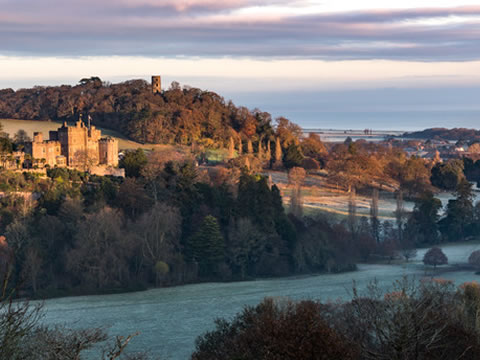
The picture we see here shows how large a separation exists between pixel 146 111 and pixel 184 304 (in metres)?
29.3

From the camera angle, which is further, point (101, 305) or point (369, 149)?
point (369, 149)

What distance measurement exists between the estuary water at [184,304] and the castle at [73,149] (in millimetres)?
10482

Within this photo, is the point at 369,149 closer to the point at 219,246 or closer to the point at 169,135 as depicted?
the point at 169,135

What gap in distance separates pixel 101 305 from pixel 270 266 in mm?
8984

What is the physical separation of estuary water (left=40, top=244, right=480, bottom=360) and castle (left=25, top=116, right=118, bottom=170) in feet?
34.4

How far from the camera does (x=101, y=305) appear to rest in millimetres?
30156

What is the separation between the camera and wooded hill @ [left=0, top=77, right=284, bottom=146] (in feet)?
188

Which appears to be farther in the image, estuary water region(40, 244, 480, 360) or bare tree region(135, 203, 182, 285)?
bare tree region(135, 203, 182, 285)

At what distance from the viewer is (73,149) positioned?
4156cm

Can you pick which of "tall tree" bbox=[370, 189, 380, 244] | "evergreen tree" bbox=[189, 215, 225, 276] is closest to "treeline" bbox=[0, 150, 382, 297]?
"evergreen tree" bbox=[189, 215, 225, 276]

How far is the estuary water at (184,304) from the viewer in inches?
999

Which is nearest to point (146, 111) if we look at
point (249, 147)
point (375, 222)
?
point (249, 147)

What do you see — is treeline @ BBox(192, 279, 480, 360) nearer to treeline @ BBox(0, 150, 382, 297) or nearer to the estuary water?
the estuary water

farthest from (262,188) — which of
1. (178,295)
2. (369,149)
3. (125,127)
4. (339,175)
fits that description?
(369,149)
